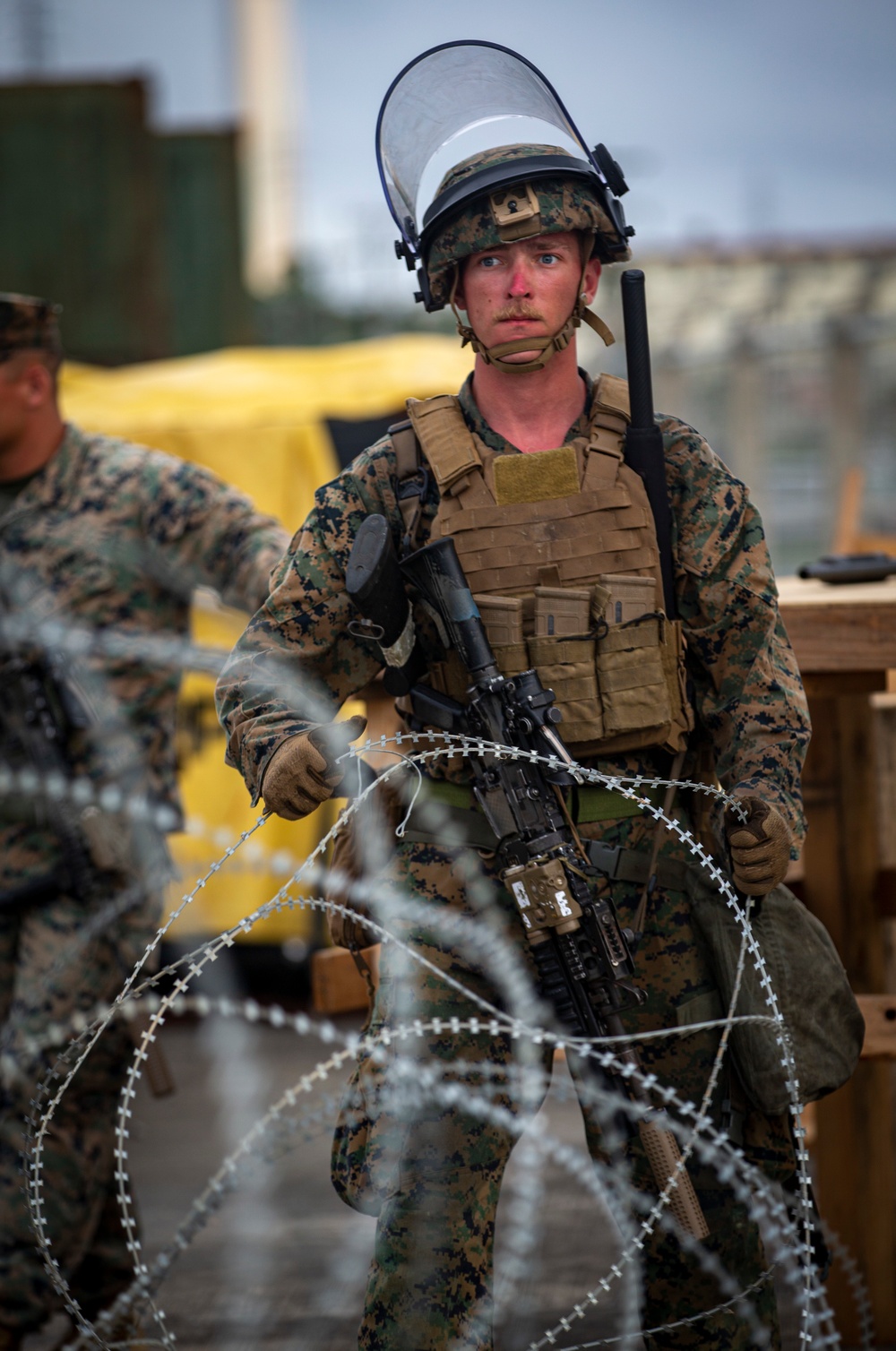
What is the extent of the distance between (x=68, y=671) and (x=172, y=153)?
26.7 ft

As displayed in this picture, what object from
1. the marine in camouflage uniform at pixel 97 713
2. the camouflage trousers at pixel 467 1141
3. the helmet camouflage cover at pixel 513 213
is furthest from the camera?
the marine in camouflage uniform at pixel 97 713

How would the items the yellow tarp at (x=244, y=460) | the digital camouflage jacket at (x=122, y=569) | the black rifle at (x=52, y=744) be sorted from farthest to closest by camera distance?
1. the yellow tarp at (x=244, y=460)
2. the digital camouflage jacket at (x=122, y=569)
3. the black rifle at (x=52, y=744)

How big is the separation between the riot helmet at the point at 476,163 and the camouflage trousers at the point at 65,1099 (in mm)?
1673

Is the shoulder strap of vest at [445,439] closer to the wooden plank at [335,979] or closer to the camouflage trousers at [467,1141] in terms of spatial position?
the camouflage trousers at [467,1141]

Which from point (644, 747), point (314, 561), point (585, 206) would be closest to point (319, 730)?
point (314, 561)

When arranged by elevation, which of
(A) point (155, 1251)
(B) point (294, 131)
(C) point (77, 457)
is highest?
(B) point (294, 131)

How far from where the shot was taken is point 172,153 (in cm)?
1069

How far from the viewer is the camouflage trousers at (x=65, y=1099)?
3184 millimetres

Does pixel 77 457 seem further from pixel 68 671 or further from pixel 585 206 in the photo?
pixel 585 206

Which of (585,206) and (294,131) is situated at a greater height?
(294,131)

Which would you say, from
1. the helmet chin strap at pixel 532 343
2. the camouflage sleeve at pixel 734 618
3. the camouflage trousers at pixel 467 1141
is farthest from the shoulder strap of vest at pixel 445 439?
the camouflage trousers at pixel 467 1141

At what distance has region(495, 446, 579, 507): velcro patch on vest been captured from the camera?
2467 millimetres

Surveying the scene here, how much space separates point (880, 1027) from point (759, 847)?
0.75 m

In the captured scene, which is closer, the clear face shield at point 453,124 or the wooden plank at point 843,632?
the clear face shield at point 453,124
